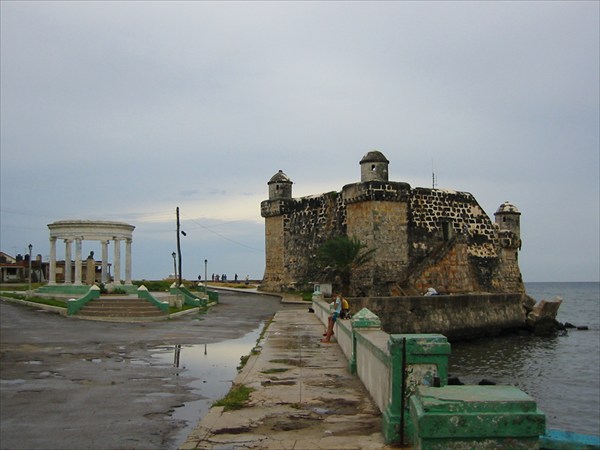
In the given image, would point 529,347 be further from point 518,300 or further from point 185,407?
point 185,407

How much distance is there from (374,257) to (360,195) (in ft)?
12.3

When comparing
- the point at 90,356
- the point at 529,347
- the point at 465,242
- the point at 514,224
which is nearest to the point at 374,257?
the point at 465,242

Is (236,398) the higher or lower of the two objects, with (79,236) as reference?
lower

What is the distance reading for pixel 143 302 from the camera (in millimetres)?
29016

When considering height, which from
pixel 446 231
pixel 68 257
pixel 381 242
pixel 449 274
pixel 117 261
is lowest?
pixel 449 274

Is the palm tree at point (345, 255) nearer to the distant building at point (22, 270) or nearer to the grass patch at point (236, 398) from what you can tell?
the grass patch at point (236, 398)

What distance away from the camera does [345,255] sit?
3719 cm

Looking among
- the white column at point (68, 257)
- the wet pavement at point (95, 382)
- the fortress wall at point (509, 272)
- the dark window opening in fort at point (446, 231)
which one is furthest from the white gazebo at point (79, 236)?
the fortress wall at point (509, 272)

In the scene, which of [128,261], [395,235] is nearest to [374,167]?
[395,235]

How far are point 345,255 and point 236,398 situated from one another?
26906 millimetres

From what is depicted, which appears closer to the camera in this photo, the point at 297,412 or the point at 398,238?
the point at 297,412

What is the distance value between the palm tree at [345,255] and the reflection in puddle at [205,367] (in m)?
15.9

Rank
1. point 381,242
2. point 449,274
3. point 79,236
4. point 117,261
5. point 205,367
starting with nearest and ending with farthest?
point 205,367 → point 79,236 → point 117,261 → point 381,242 → point 449,274

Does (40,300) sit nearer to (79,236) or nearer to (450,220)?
(79,236)
